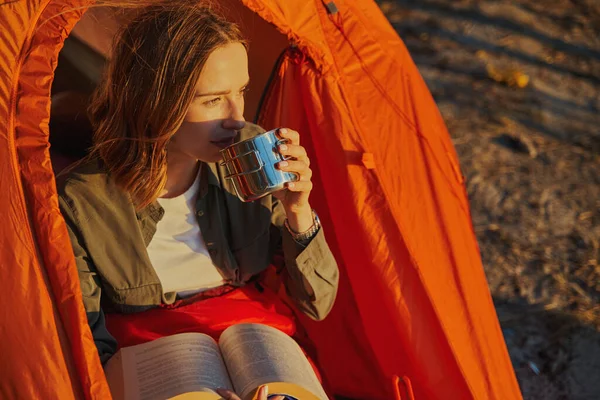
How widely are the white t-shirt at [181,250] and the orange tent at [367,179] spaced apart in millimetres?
308

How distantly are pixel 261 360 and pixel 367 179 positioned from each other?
0.53 meters

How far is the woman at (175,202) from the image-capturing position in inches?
53.7

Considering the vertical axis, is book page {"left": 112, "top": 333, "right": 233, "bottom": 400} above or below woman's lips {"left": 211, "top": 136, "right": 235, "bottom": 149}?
below

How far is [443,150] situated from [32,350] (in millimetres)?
1125

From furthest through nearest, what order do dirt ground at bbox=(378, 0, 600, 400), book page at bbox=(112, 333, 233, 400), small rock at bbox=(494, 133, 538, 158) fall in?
small rock at bbox=(494, 133, 538, 158)
dirt ground at bbox=(378, 0, 600, 400)
book page at bbox=(112, 333, 233, 400)

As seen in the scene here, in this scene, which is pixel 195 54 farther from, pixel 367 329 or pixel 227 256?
pixel 367 329

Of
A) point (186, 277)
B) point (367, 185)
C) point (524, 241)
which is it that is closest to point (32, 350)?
point (186, 277)

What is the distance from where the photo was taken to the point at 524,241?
262cm

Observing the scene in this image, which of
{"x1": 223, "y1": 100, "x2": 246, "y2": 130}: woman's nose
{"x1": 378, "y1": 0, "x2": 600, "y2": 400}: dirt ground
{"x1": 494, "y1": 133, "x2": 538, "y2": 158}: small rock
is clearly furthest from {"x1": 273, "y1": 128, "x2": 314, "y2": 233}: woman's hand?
{"x1": 494, "y1": 133, "x2": 538, "y2": 158}: small rock

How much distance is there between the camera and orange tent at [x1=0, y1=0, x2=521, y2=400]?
A: 1.24 m

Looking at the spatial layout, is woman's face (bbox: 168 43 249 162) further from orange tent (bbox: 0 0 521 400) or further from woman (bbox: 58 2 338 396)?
orange tent (bbox: 0 0 521 400)

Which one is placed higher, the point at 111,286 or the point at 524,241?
the point at 111,286

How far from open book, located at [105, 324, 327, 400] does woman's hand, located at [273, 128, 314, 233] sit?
0.22 meters

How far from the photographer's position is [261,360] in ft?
4.29
